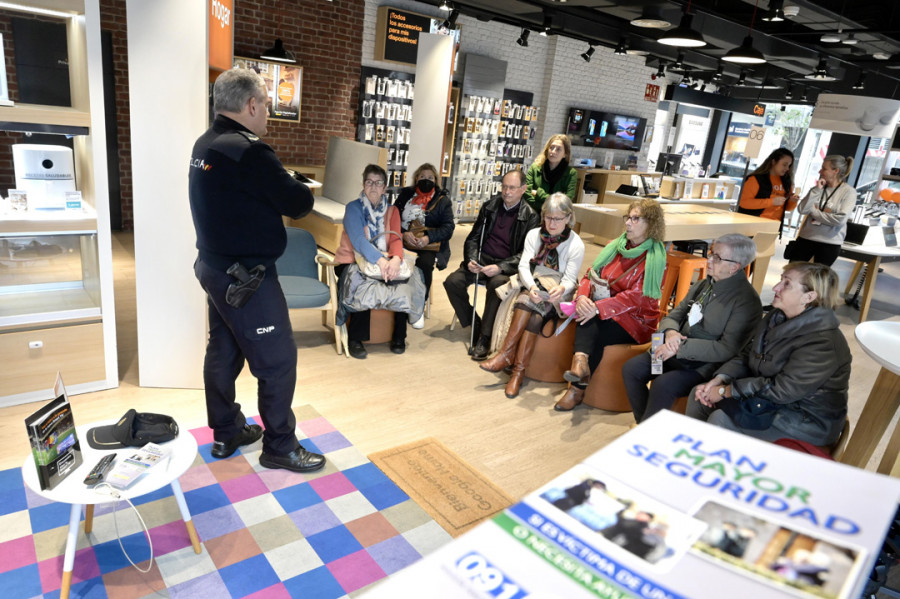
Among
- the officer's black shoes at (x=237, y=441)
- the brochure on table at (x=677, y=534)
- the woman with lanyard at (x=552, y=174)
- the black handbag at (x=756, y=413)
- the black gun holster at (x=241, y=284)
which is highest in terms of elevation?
the woman with lanyard at (x=552, y=174)

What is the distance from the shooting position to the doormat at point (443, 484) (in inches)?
107

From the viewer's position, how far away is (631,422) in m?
3.86

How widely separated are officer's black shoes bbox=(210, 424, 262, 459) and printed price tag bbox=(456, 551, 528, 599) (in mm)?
2403

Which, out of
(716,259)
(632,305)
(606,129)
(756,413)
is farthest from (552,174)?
(606,129)

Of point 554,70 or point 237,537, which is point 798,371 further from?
point 554,70

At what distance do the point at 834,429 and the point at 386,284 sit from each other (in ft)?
→ 9.18

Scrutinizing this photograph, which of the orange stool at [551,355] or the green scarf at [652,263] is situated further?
the orange stool at [551,355]

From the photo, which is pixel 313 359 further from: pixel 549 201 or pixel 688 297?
pixel 688 297

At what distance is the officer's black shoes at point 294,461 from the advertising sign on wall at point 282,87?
18.6 feet

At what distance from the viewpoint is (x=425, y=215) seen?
4.86 meters

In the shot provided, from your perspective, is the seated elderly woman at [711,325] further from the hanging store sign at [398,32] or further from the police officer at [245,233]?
the hanging store sign at [398,32]

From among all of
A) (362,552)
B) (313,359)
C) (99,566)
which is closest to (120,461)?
(99,566)

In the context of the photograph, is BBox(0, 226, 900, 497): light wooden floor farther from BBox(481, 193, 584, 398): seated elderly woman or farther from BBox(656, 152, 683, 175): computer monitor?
BBox(656, 152, 683, 175): computer monitor

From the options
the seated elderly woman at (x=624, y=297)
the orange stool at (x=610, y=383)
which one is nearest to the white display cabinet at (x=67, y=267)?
the seated elderly woman at (x=624, y=297)
